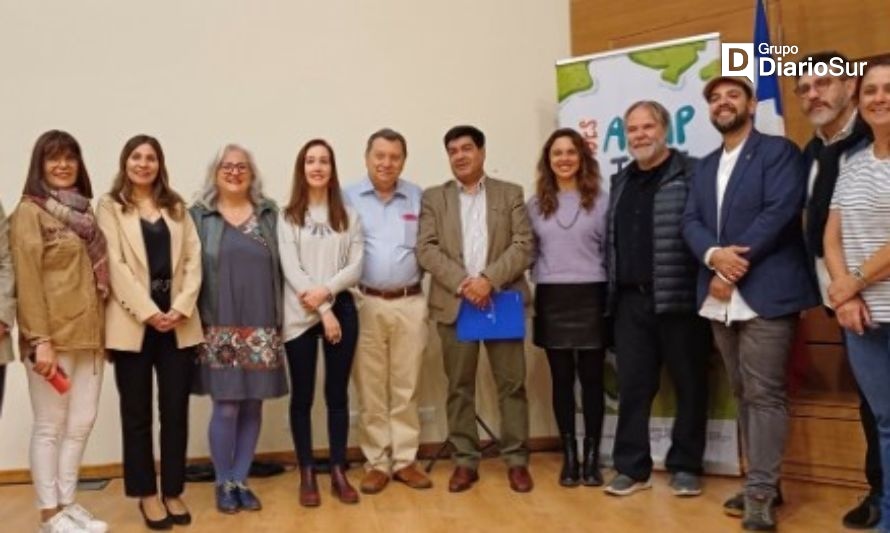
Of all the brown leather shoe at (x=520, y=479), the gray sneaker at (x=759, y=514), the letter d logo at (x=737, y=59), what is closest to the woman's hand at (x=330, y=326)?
the brown leather shoe at (x=520, y=479)

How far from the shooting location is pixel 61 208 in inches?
104

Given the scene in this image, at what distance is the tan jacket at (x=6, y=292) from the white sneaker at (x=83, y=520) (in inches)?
23.1

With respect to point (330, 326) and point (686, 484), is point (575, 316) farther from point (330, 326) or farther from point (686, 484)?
point (330, 326)

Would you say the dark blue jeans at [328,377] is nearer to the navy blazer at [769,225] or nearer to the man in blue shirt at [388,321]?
the man in blue shirt at [388,321]

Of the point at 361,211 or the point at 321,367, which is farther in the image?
the point at 321,367

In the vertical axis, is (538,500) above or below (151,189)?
below

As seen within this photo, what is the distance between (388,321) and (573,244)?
841 mm

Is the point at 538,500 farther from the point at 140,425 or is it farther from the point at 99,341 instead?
the point at 99,341

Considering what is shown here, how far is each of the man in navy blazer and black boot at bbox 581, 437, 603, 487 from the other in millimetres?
647

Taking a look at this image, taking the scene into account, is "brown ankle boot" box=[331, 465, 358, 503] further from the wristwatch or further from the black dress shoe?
the wristwatch

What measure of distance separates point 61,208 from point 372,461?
63.0 inches

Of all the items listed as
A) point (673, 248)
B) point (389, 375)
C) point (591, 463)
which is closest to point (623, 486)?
point (591, 463)

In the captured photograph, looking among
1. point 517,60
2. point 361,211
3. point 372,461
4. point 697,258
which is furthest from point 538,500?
point 517,60

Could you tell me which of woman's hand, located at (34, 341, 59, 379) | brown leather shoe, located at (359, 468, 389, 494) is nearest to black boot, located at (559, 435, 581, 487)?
brown leather shoe, located at (359, 468, 389, 494)
